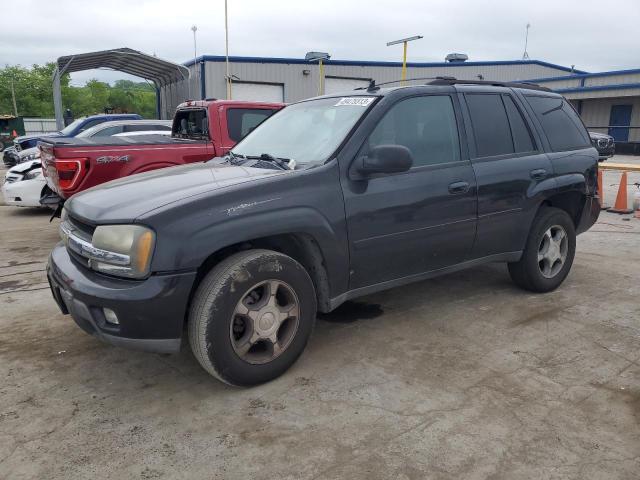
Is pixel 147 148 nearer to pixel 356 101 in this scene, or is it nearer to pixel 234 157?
pixel 234 157

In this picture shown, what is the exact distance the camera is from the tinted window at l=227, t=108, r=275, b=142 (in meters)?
6.84

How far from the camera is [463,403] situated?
2.92m

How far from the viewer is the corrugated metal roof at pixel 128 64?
20297 mm

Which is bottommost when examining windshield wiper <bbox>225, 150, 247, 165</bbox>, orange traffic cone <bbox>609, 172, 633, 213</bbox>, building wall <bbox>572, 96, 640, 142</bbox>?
orange traffic cone <bbox>609, 172, 633, 213</bbox>

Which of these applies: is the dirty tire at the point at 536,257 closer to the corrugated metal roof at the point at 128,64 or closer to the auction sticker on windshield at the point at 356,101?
the auction sticker on windshield at the point at 356,101

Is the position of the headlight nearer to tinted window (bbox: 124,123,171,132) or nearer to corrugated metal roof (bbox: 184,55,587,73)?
tinted window (bbox: 124,123,171,132)

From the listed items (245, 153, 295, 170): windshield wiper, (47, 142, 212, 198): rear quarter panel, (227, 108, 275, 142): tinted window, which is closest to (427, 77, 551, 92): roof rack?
(245, 153, 295, 170): windshield wiper

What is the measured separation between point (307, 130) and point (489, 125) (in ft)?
4.85

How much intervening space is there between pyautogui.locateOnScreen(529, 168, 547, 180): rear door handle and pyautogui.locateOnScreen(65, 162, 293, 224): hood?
2.24 metres

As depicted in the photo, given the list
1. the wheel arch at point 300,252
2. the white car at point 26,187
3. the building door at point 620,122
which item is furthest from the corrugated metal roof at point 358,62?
the wheel arch at point 300,252

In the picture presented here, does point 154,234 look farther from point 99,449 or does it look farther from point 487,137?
point 487,137

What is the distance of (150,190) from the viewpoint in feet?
10.3

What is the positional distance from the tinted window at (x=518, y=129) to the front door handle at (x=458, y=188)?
79 centimetres

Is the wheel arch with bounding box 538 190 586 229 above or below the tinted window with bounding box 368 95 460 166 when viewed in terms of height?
below
